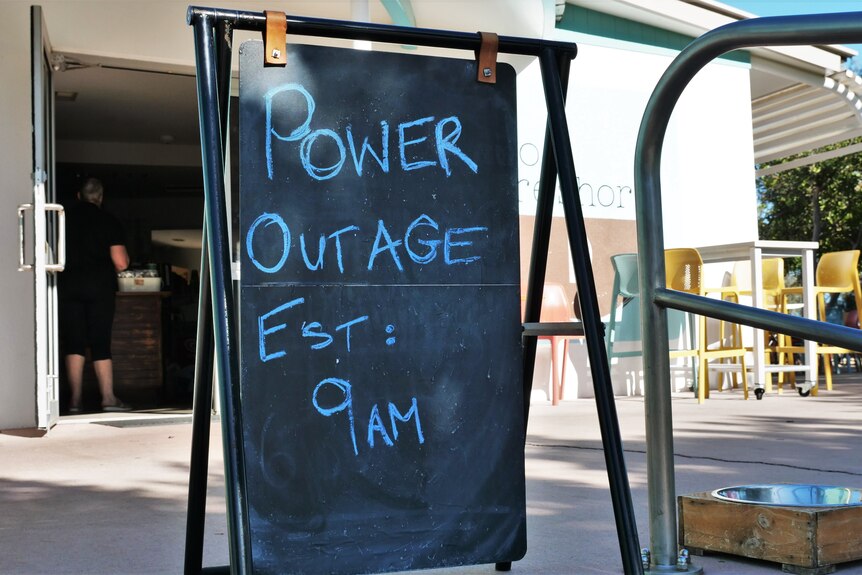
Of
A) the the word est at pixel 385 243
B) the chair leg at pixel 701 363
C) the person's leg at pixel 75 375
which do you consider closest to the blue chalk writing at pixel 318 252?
the the word est at pixel 385 243

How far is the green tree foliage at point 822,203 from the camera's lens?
20547mm

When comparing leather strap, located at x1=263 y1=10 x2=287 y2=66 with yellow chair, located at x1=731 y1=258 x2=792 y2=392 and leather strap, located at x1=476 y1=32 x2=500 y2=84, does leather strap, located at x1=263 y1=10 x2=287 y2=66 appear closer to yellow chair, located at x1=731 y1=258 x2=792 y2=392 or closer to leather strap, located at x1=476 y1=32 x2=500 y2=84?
leather strap, located at x1=476 y1=32 x2=500 y2=84

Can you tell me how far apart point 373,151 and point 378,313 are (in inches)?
12.7

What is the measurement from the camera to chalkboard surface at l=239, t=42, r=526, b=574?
5.88 feet

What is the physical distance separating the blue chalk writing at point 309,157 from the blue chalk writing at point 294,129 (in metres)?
0.02

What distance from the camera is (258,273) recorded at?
1.79 m

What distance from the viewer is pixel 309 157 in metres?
1.85

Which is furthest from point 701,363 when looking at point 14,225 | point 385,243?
point 385,243

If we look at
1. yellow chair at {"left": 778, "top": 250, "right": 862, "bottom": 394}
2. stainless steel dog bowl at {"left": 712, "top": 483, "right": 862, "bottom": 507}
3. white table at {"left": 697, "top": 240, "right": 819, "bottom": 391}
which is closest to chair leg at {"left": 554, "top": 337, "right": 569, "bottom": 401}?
white table at {"left": 697, "top": 240, "right": 819, "bottom": 391}

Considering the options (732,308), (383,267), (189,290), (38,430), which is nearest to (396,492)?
(383,267)

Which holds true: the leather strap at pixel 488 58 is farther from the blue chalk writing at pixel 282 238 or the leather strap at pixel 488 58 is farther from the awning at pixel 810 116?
the awning at pixel 810 116

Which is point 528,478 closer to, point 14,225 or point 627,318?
point 14,225

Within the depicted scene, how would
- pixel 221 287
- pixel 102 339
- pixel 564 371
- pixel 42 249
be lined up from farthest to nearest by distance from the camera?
pixel 564 371
pixel 102 339
pixel 42 249
pixel 221 287

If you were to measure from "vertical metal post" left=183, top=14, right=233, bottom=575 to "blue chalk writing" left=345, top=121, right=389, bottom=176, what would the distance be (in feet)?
0.79
